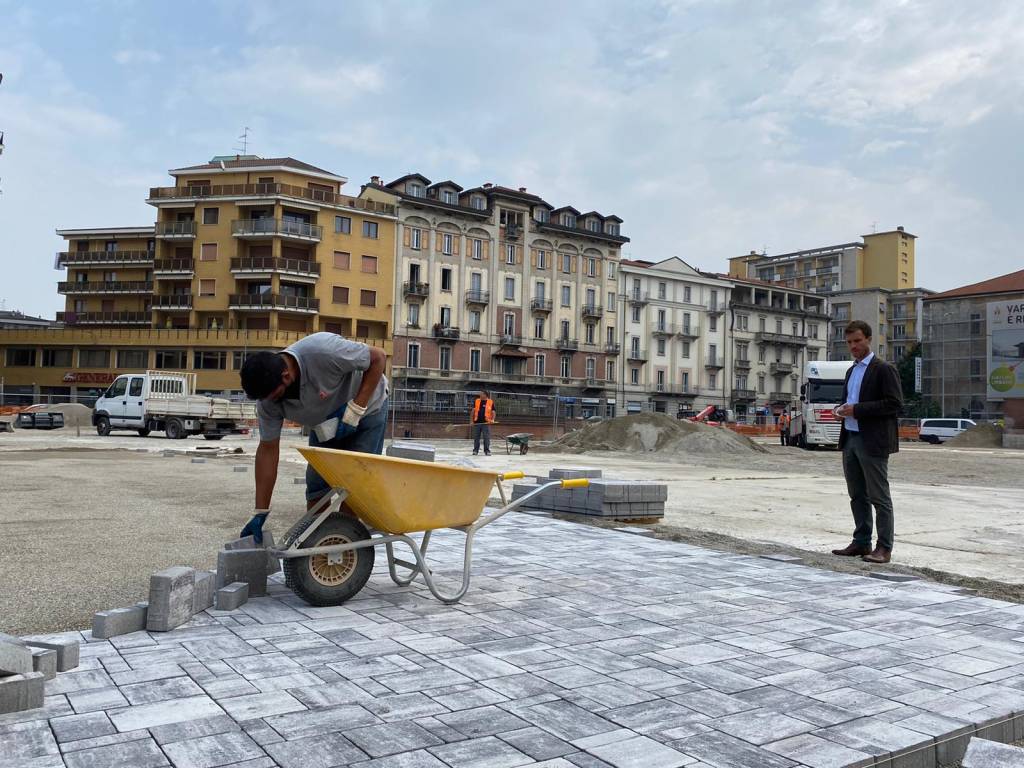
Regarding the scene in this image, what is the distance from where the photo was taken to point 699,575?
5586 millimetres

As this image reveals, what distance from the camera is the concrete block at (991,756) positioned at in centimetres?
254

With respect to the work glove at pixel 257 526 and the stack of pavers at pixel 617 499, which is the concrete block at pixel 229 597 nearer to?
the work glove at pixel 257 526

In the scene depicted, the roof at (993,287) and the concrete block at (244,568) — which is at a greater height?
the roof at (993,287)

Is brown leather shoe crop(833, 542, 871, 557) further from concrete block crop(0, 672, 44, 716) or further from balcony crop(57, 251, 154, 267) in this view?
balcony crop(57, 251, 154, 267)

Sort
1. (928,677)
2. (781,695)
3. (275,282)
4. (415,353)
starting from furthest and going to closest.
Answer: (415,353) < (275,282) < (928,677) < (781,695)

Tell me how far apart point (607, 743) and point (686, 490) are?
11011 millimetres

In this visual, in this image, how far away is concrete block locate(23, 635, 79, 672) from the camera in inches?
126

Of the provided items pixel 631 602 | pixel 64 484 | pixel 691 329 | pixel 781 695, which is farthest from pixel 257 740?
pixel 691 329

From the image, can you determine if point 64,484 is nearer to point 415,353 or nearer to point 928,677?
point 928,677

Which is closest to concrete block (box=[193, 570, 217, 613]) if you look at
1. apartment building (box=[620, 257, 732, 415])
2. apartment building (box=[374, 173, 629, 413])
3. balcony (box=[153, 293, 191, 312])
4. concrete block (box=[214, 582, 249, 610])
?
concrete block (box=[214, 582, 249, 610])

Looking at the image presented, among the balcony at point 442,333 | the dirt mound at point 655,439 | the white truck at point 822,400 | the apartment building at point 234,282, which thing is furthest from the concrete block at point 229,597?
the balcony at point 442,333

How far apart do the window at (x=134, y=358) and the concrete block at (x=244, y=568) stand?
54343mm

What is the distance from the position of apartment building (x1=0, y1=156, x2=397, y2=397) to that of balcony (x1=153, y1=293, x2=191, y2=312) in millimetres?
83

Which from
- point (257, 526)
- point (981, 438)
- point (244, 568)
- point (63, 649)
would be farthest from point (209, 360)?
point (63, 649)
